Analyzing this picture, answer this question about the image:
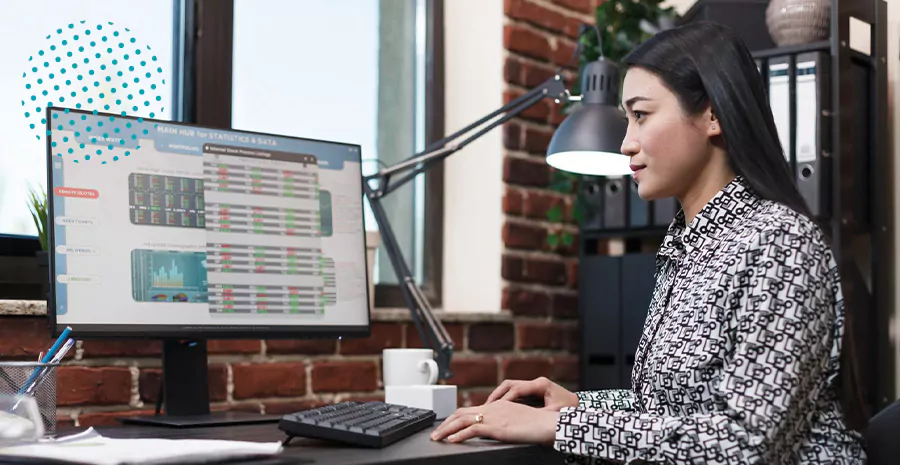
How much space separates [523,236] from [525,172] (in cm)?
15

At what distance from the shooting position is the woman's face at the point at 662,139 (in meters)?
1.38

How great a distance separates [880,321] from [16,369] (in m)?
1.80

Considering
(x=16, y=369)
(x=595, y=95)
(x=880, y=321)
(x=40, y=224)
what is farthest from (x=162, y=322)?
(x=880, y=321)

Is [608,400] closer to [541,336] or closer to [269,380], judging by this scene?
[269,380]

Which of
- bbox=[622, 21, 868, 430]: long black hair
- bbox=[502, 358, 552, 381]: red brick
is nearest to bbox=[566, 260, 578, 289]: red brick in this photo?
bbox=[502, 358, 552, 381]: red brick

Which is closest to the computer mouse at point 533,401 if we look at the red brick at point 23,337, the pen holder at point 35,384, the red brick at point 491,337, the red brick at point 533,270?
the pen holder at point 35,384

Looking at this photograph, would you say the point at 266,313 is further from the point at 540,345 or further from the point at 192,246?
the point at 540,345

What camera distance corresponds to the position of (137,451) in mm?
983

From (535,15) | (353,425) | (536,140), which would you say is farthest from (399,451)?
(535,15)

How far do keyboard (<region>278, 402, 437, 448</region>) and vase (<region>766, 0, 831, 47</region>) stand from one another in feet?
4.35

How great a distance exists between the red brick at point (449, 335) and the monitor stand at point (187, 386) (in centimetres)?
66

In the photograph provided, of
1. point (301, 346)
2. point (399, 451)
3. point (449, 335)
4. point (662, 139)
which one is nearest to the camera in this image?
point (399, 451)

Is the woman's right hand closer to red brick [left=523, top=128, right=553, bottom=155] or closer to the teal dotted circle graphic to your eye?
the teal dotted circle graphic

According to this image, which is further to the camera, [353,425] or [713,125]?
[713,125]
